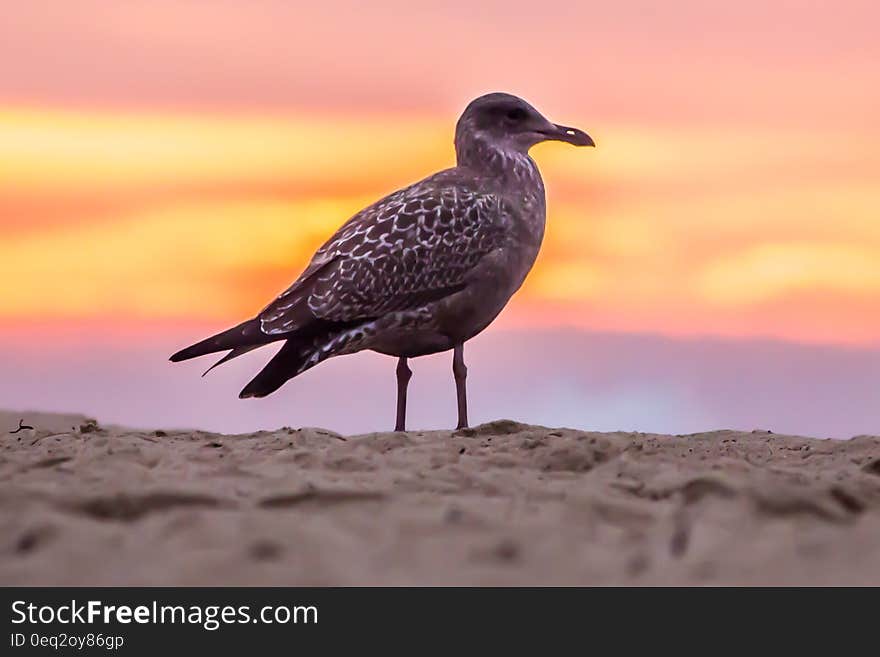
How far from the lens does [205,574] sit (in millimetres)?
5379

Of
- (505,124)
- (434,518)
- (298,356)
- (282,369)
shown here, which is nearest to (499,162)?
(505,124)

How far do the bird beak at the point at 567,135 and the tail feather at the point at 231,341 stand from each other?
11.3ft

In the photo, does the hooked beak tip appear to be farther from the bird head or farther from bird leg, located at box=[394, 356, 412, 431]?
bird leg, located at box=[394, 356, 412, 431]

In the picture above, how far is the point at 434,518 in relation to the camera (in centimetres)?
600

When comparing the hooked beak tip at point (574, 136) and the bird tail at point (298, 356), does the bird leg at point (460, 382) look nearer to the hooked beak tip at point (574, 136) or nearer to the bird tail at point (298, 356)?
the bird tail at point (298, 356)

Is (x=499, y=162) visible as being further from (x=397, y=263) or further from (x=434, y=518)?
(x=434, y=518)

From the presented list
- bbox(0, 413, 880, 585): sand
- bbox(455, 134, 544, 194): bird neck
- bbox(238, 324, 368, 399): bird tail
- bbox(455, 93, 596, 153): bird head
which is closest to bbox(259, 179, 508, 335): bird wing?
bbox(238, 324, 368, 399): bird tail

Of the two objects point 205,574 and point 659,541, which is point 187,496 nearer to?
point 205,574

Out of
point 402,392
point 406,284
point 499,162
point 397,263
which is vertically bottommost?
point 402,392

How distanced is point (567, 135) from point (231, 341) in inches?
154

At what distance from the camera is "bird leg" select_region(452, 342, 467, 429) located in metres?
10.9

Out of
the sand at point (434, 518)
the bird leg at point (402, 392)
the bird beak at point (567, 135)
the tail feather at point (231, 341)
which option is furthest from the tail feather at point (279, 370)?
the bird beak at point (567, 135)

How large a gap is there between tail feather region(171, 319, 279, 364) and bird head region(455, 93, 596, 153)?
2851 mm

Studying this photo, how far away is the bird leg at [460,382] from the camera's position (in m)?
10.9
